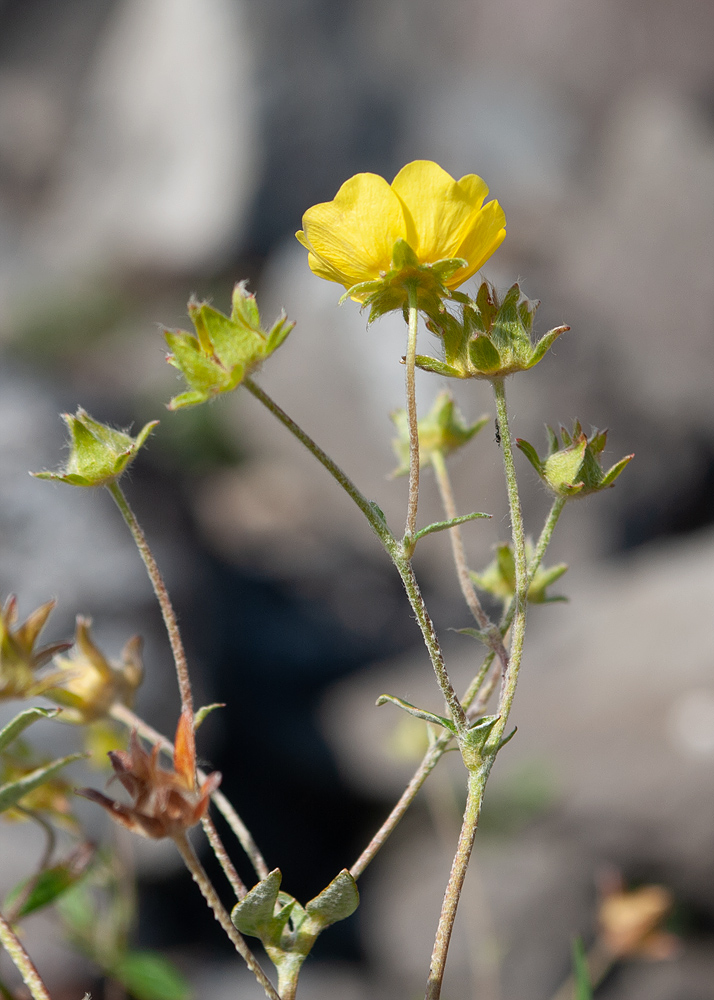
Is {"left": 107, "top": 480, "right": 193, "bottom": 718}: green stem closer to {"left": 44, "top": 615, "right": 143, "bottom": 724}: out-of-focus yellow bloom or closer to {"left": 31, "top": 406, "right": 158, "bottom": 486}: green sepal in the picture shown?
{"left": 31, "top": 406, "right": 158, "bottom": 486}: green sepal

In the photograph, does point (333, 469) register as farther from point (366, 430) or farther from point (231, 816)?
point (366, 430)

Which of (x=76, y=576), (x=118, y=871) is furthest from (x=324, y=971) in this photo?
(x=118, y=871)

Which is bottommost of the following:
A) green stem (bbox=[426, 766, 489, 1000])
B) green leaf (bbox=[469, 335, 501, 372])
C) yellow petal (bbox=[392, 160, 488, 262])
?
green stem (bbox=[426, 766, 489, 1000])

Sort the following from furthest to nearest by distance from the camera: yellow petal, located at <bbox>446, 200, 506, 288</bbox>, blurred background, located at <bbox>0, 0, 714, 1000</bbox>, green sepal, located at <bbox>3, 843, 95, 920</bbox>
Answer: blurred background, located at <bbox>0, 0, 714, 1000</bbox>
green sepal, located at <bbox>3, 843, 95, 920</bbox>
yellow petal, located at <bbox>446, 200, 506, 288</bbox>

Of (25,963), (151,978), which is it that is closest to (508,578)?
(25,963)

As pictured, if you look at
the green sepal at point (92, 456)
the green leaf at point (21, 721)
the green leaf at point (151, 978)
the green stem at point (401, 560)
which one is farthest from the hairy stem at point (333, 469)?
the green leaf at point (151, 978)

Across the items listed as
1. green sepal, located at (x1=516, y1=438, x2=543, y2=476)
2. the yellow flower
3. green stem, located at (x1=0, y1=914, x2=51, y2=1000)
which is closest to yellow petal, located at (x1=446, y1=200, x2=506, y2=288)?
the yellow flower

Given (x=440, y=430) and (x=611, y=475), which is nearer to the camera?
(x=611, y=475)

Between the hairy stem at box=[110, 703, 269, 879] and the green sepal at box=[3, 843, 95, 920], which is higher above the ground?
the hairy stem at box=[110, 703, 269, 879]
